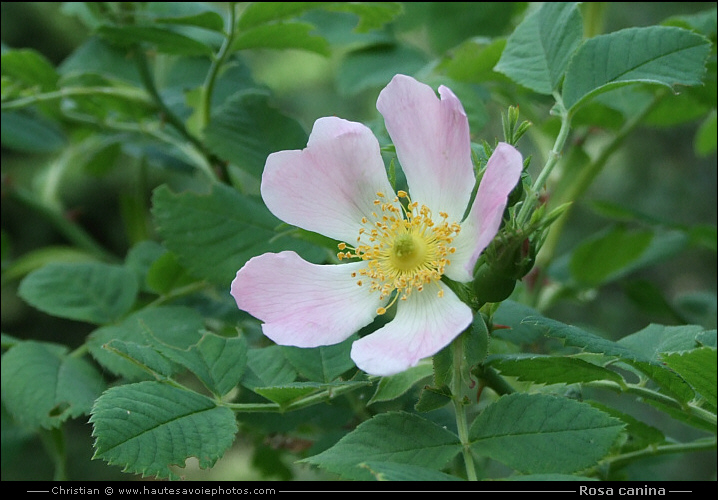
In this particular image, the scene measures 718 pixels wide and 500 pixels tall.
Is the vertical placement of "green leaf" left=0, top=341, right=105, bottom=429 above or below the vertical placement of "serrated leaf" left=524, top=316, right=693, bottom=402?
below

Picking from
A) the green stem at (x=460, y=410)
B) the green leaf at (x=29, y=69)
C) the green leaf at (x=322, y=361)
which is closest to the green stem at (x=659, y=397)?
the green stem at (x=460, y=410)

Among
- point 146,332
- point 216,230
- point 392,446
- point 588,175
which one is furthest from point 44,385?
point 588,175

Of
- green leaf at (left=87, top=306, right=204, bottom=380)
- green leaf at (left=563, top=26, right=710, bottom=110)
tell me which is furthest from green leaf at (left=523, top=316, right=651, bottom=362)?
green leaf at (left=87, top=306, right=204, bottom=380)

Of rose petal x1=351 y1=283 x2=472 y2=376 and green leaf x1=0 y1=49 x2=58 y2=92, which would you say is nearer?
rose petal x1=351 y1=283 x2=472 y2=376

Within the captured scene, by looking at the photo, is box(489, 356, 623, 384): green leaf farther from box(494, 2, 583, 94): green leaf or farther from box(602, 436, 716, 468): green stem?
box(494, 2, 583, 94): green leaf
